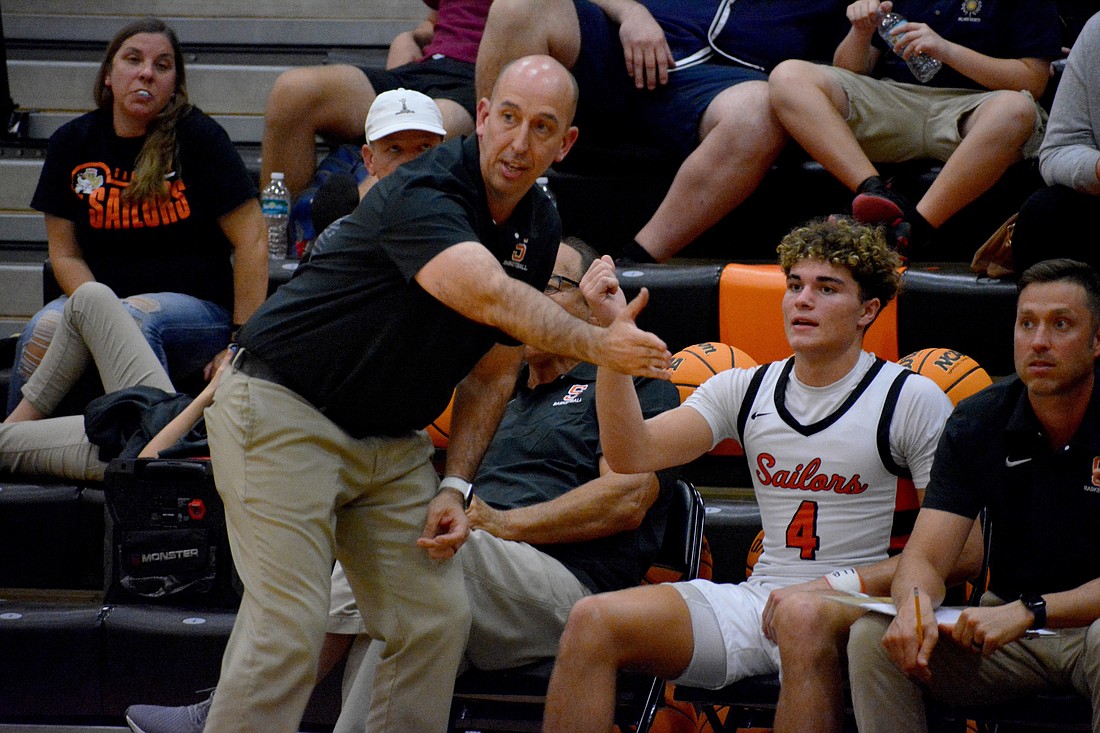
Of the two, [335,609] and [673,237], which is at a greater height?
[673,237]

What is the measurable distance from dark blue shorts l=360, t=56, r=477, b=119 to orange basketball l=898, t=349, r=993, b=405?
1.95 m

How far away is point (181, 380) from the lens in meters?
4.12

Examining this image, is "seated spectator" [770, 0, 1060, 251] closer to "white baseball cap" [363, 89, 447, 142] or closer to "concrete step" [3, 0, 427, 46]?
"white baseball cap" [363, 89, 447, 142]

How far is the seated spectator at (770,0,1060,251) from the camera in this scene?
3.84m

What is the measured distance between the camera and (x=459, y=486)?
102 inches

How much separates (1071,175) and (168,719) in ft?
9.08

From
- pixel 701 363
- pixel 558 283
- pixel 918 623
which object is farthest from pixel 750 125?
pixel 918 623

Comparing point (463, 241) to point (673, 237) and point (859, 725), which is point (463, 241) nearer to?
point (859, 725)

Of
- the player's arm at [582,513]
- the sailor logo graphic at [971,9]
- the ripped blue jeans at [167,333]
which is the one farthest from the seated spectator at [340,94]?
the player's arm at [582,513]

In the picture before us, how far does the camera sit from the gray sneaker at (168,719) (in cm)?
282

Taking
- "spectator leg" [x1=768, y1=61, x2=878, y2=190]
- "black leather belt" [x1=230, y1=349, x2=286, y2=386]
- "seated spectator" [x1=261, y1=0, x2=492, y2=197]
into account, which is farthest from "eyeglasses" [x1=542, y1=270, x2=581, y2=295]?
"seated spectator" [x1=261, y1=0, x2=492, y2=197]

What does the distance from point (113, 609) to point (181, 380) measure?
0.98 m

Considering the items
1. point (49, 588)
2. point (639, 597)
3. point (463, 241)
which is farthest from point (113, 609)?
point (463, 241)

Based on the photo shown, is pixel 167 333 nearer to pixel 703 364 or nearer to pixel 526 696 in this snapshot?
pixel 703 364
